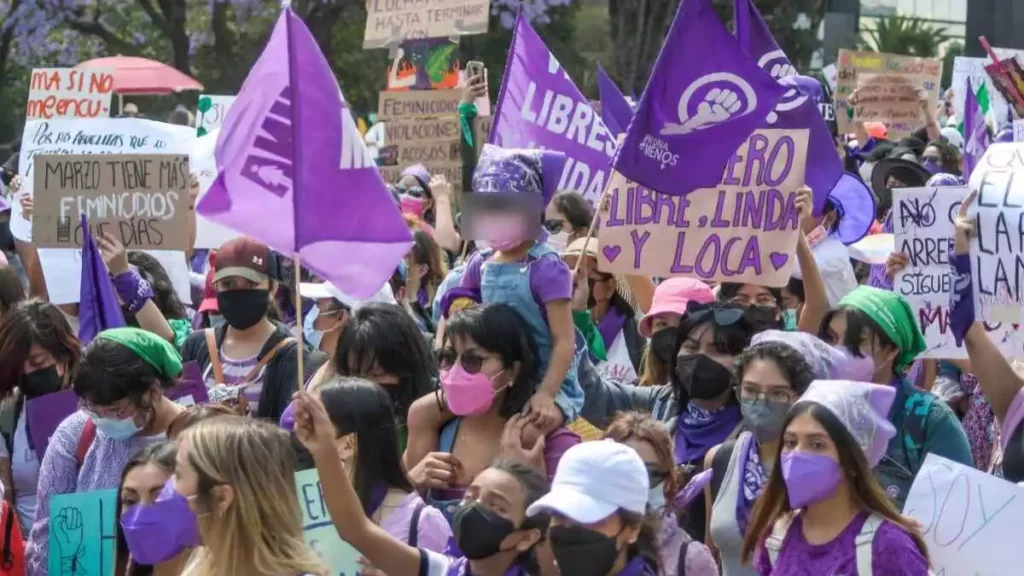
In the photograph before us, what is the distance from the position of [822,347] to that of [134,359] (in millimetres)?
2021

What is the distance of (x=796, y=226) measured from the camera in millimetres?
6617

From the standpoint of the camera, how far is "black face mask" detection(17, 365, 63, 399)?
20.9ft

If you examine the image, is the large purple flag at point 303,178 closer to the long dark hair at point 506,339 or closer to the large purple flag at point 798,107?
the long dark hair at point 506,339

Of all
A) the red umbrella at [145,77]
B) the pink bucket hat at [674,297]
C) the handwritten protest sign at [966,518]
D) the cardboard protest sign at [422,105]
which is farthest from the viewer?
the red umbrella at [145,77]

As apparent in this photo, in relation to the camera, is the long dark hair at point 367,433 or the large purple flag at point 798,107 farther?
the large purple flag at point 798,107

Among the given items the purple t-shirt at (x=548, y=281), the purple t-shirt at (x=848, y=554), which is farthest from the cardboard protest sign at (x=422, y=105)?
the purple t-shirt at (x=848, y=554)

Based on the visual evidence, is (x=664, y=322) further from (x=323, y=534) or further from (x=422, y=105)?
(x=422, y=105)

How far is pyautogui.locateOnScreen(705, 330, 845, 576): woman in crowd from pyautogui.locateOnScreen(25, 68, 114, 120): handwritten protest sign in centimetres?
657

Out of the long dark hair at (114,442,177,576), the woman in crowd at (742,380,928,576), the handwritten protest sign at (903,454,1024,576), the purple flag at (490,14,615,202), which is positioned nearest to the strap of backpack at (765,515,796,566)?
the woman in crowd at (742,380,928,576)

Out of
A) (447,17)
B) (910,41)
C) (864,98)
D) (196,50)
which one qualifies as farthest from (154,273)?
(910,41)

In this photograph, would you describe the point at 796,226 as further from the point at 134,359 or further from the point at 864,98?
the point at 864,98

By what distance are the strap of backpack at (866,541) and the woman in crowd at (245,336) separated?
253 centimetres

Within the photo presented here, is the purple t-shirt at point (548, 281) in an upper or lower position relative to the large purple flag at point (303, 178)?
lower

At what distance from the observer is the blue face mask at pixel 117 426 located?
18.4 feet
